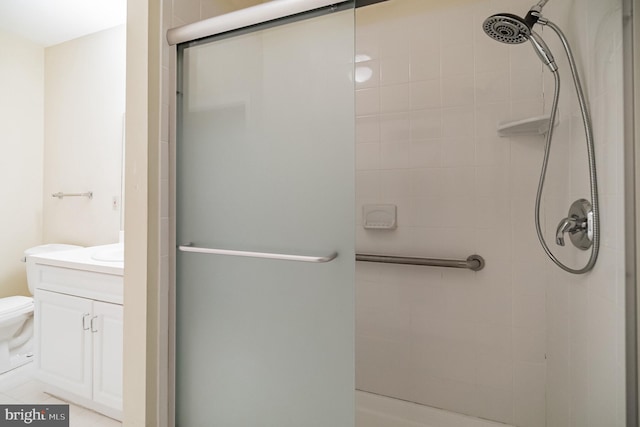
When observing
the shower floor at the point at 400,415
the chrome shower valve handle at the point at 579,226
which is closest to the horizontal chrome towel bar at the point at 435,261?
the chrome shower valve handle at the point at 579,226

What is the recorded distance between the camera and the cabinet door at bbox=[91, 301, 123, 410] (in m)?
1.48

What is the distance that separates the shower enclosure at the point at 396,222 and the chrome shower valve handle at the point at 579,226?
0.15ft

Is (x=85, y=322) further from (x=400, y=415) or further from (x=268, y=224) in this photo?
(x=400, y=415)

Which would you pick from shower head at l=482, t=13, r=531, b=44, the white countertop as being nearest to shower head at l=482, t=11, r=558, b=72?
shower head at l=482, t=13, r=531, b=44

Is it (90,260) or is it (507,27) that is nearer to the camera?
(507,27)

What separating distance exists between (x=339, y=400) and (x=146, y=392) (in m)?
0.70

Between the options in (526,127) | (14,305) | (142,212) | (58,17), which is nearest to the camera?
(142,212)

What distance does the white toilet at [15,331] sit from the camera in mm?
1941

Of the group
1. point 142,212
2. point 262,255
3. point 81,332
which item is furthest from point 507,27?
point 81,332

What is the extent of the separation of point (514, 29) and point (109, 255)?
6.52 ft

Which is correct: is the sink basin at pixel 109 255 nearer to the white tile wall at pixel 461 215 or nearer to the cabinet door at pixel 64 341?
the cabinet door at pixel 64 341

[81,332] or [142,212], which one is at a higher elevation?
[142,212]

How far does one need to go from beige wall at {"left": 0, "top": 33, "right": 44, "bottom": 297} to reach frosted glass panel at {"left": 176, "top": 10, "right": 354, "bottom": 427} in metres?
2.14

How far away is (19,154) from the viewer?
2.46 meters
